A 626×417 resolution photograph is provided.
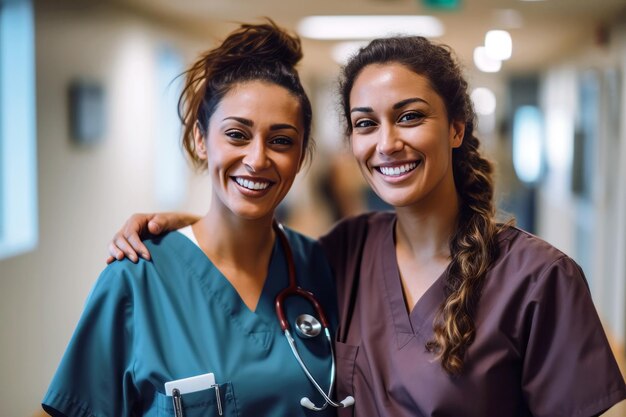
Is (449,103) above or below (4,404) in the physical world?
above

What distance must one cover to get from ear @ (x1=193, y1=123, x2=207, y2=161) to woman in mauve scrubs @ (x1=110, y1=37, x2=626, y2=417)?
0.51ft

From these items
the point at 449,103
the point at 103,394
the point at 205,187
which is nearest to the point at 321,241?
the point at 449,103

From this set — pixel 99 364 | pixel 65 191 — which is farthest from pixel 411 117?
pixel 65 191

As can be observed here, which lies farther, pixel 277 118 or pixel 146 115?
pixel 146 115

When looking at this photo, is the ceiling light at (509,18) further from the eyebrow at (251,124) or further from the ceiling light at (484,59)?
the eyebrow at (251,124)

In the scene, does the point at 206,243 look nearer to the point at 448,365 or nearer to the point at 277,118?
the point at 277,118

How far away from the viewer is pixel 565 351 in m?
1.19

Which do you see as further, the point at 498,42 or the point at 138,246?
the point at 498,42

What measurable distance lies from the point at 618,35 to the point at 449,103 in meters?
3.76

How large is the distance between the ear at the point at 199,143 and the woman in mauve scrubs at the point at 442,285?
0.16 m

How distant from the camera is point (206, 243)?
1440 mm

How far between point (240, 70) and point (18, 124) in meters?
2.08

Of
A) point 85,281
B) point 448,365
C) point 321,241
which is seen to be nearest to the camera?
point 448,365

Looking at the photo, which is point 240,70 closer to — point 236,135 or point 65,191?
point 236,135
